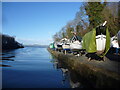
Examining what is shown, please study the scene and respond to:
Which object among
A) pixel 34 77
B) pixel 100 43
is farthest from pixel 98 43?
pixel 34 77

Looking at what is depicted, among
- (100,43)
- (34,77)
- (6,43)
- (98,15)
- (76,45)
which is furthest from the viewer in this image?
(6,43)

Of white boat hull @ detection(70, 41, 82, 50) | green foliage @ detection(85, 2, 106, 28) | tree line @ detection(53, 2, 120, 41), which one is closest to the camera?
white boat hull @ detection(70, 41, 82, 50)

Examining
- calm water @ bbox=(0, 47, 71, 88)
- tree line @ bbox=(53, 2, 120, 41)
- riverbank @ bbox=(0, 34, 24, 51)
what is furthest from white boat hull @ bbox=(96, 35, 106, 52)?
riverbank @ bbox=(0, 34, 24, 51)

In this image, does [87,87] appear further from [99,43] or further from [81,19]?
[81,19]

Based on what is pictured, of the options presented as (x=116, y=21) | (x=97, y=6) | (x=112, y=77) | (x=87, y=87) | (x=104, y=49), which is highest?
(x=97, y=6)

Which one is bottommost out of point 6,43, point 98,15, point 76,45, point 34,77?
point 34,77

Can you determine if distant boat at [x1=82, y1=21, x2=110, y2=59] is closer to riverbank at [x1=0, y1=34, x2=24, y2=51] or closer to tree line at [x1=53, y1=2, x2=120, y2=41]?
tree line at [x1=53, y1=2, x2=120, y2=41]

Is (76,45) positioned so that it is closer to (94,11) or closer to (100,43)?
(100,43)

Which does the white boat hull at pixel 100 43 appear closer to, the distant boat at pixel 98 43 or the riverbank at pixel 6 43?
the distant boat at pixel 98 43

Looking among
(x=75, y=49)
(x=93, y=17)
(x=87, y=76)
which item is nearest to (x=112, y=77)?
(x=87, y=76)

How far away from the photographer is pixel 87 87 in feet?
19.8

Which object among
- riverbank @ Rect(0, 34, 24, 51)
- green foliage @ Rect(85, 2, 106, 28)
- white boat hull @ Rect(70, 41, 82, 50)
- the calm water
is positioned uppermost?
green foliage @ Rect(85, 2, 106, 28)

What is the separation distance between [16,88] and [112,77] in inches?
151

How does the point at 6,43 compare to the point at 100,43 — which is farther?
the point at 6,43
